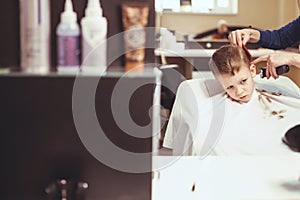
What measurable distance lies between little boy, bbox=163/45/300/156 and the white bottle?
29 cm

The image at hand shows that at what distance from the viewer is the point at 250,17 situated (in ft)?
3.36

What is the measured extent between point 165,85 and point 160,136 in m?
0.12

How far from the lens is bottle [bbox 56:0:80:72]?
0.77 m

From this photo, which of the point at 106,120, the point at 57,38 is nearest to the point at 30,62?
the point at 57,38

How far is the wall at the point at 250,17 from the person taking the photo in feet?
3.29

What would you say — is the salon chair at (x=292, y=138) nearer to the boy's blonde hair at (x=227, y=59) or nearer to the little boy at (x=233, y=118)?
the little boy at (x=233, y=118)

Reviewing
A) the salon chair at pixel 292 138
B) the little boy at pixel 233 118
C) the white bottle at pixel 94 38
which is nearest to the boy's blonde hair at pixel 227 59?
the little boy at pixel 233 118

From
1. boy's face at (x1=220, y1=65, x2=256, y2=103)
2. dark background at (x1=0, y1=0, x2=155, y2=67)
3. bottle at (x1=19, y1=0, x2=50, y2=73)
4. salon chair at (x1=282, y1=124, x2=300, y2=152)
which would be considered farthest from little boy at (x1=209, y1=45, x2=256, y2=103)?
bottle at (x1=19, y1=0, x2=50, y2=73)

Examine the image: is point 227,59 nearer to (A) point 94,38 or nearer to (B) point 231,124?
(B) point 231,124

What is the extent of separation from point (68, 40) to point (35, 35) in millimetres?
61

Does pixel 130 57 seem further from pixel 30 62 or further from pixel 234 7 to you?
pixel 234 7

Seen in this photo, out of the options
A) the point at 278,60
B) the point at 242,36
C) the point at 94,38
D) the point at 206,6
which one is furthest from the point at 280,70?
the point at 94,38

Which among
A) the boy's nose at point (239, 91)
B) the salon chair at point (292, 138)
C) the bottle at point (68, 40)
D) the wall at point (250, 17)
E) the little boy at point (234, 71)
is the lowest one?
the salon chair at point (292, 138)

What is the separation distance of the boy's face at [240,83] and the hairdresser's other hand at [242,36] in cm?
6
